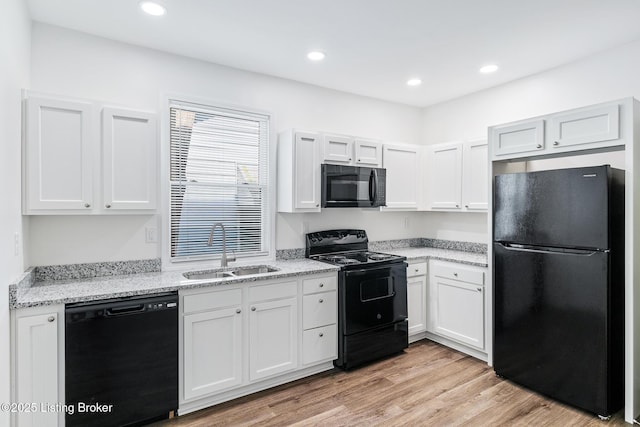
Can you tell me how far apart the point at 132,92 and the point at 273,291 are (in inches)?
75.9

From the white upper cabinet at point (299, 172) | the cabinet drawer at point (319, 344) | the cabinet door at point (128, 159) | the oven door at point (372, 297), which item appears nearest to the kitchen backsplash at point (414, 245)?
the white upper cabinet at point (299, 172)

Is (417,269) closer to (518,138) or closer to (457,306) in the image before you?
(457,306)

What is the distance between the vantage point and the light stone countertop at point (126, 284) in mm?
2100

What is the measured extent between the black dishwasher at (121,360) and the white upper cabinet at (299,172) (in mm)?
1397

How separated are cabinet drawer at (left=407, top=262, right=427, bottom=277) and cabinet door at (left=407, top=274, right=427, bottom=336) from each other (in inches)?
1.7

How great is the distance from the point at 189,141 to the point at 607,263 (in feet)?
10.8

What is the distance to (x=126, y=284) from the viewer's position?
2473mm

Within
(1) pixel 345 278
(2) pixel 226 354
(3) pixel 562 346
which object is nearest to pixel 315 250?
(1) pixel 345 278

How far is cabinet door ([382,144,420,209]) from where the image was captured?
158 inches

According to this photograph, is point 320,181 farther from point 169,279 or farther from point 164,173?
point 169,279

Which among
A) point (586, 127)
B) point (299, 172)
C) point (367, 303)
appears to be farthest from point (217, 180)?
point (586, 127)

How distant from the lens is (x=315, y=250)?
3736 mm

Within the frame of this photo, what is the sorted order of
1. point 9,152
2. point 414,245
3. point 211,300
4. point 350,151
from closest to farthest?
point 9,152 < point 211,300 < point 350,151 < point 414,245

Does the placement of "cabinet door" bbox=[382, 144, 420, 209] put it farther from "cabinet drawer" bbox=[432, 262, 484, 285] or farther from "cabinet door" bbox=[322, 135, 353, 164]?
"cabinet drawer" bbox=[432, 262, 484, 285]
